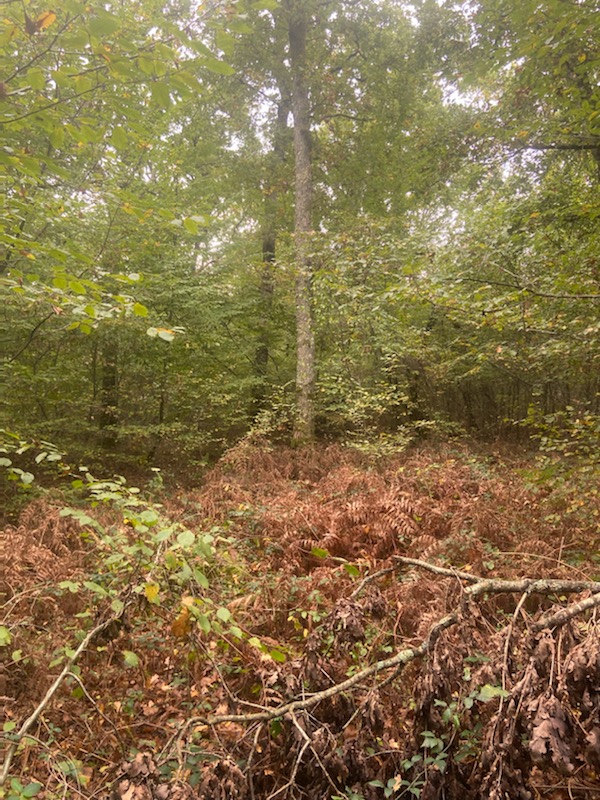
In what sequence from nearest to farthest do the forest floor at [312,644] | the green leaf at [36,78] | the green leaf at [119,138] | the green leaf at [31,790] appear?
the forest floor at [312,644] → the green leaf at [31,790] → the green leaf at [36,78] → the green leaf at [119,138]

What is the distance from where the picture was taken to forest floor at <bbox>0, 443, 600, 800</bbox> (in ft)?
6.12

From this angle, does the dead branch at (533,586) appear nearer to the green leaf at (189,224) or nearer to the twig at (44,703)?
the twig at (44,703)

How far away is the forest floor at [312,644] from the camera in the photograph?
1.87 metres

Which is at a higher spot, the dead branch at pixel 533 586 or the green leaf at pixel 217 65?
the green leaf at pixel 217 65

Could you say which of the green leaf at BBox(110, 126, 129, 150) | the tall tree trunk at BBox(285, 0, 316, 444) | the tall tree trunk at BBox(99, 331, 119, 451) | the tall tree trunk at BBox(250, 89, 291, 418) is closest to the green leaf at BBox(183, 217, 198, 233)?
the green leaf at BBox(110, 126, 129, 150)

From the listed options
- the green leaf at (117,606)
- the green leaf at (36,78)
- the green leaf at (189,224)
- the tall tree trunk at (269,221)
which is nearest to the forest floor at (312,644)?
the green leaf at (117,606)

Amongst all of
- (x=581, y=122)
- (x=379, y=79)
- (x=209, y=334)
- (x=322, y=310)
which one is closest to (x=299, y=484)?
(x=322, y=310)

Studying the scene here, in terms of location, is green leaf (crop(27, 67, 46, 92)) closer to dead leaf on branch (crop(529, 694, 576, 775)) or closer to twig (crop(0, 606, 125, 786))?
twig (crop(0, 606, 125, 786))

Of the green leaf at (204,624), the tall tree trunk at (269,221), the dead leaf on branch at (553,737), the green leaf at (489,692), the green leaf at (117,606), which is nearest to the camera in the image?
the dead leaf on branch at (553,737)

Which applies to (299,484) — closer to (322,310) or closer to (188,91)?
(322,310)

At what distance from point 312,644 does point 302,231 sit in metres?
10.2

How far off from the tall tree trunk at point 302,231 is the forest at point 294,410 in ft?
0.24

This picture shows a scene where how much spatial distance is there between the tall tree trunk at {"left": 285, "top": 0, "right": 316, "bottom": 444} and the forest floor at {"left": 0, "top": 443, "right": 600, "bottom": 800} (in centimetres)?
321

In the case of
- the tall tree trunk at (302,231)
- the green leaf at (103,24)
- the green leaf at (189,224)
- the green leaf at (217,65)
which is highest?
the tall tree trunk at (302,231)
